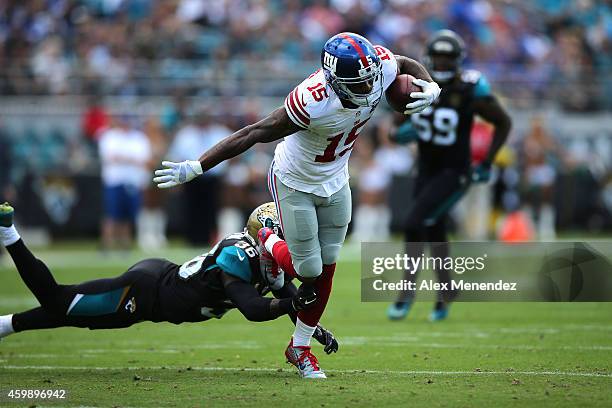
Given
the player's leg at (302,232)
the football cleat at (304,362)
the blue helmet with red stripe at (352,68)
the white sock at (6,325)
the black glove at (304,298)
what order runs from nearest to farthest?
the blue helmet with red stripe at (352,68) < the black glove at (304,298) < the player's leg at (302,232) < the football cleat at (304,362) < the white sock at (6,325)

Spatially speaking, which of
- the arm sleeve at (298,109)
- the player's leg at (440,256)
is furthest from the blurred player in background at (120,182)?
the arm sleeve at (298,109)

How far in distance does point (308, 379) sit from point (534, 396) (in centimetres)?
135

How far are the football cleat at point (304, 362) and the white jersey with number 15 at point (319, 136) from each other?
0.93 metres

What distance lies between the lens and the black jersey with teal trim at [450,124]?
9.23 metres

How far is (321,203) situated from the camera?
6.25m

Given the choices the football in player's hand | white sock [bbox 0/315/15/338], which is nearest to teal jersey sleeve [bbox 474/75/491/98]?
the football in player's hand

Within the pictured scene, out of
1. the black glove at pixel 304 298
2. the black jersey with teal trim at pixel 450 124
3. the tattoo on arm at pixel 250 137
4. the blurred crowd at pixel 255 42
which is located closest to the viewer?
the tattoo on arm at pixel 250 137

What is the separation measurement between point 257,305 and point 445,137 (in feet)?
12.1

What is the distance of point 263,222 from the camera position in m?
6.53

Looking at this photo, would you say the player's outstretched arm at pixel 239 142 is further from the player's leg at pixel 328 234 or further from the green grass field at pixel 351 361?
the green grass field at pixel 351 361

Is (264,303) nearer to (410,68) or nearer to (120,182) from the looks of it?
(410,68)

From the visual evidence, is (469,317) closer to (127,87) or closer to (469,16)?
(127,87)

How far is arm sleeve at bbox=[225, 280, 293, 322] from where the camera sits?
19.8ft

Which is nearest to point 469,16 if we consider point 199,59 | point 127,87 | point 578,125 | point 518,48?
point 518,48
